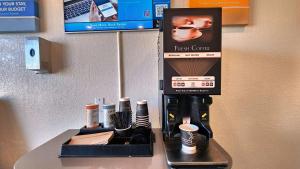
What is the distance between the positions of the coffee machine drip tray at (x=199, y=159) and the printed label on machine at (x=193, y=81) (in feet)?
0.82

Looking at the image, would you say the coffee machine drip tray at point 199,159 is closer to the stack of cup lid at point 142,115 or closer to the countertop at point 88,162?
the countertop at point 88,162

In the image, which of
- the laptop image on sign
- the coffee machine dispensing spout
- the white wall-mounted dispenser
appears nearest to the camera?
the coffee machine dispensing spout

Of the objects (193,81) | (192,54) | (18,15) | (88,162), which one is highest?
(18,15)

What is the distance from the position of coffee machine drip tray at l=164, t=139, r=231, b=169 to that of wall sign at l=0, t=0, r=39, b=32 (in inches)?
46.5

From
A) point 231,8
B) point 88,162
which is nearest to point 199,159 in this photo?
point 88,162

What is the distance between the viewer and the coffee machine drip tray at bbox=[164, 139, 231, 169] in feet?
2.36

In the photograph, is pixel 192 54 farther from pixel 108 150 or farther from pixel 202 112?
pixel 108 150

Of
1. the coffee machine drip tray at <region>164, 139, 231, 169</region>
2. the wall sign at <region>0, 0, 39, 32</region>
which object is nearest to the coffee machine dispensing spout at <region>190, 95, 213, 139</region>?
the coffee machine drip tray at <region>164, 139, 231, 169</region>

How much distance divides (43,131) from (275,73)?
5.22ft

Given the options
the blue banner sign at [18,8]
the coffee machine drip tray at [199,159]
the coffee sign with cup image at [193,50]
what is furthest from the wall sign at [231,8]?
the blue banner sign at [18,8]

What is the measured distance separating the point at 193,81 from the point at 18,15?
1.21m

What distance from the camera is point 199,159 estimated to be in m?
0.75

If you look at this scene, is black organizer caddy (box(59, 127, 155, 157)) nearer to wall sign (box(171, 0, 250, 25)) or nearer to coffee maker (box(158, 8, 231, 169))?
coffee maker (box(158, 8, 231, 169))

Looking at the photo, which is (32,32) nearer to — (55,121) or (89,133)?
(55,121)
